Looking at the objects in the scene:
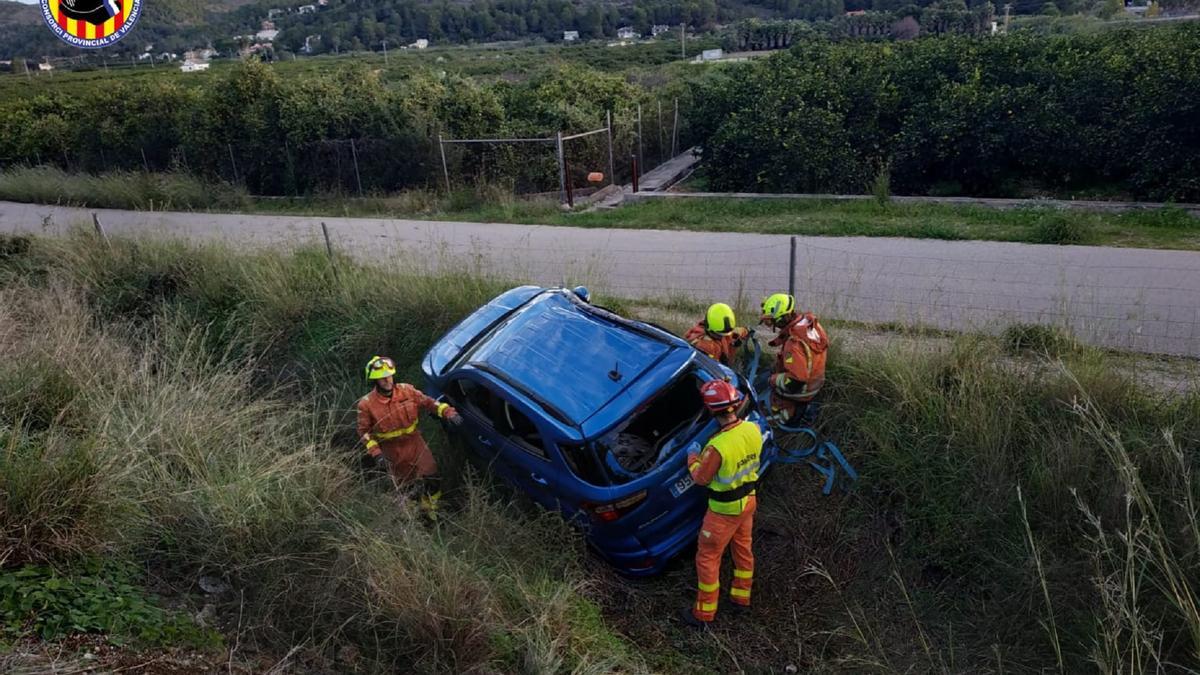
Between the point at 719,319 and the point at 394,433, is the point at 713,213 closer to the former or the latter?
the point at 719,319

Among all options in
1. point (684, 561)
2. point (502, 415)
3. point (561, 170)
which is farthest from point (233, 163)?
point (684, 561)

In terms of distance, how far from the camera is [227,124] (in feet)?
65.2

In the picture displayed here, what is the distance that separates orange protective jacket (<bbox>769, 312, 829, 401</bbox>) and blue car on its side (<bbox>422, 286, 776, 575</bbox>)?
47cm

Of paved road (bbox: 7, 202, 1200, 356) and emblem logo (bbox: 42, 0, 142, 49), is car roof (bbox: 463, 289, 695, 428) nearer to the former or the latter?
paved road (bbox: 7, 202, 1200, 356)

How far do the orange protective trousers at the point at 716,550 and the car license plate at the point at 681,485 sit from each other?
249 millimetres

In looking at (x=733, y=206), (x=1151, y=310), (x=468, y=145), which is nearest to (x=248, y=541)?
(x=1151, y=310)

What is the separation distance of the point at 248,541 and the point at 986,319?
6427mm

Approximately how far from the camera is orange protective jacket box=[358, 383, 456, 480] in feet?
19.9

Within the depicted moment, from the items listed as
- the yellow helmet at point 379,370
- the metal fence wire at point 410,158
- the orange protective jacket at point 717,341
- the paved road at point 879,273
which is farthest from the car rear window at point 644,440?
the metal fence wire at point 410,158

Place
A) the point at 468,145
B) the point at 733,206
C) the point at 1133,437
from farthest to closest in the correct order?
the point at 468,145, the point at 733,206, the point at 1133,437

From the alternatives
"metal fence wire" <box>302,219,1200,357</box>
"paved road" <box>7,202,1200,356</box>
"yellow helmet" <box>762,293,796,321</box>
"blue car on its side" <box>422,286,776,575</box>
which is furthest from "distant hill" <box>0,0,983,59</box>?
"blue car on its side" <box>422,286,776,575</box>

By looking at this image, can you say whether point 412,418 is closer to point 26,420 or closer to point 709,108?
point 26,420

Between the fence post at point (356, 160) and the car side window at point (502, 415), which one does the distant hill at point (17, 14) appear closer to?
the fence post at point (356, 160)

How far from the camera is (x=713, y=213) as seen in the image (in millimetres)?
13492
